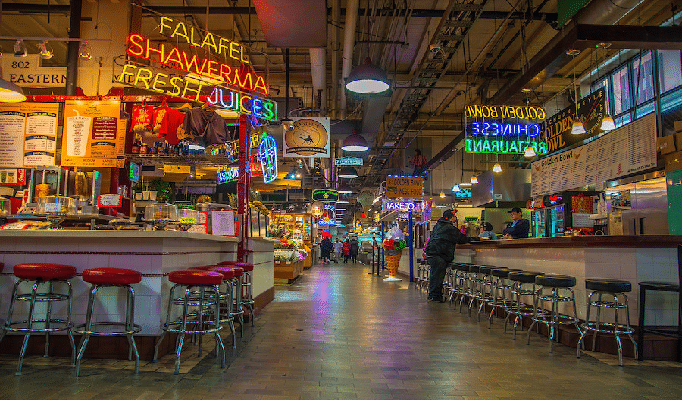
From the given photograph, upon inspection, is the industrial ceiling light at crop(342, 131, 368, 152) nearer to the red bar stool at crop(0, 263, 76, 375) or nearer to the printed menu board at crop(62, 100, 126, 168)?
the printed menu board at crop(62, 100, 126, 168)

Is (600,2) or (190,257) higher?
(600,2)

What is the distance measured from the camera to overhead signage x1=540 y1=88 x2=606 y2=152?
7.41 metres

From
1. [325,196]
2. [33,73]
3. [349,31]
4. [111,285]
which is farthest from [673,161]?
[325,196]

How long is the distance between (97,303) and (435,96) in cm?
1250

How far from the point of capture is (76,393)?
3285 millimetres

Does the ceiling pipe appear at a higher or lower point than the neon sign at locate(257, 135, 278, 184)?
higher

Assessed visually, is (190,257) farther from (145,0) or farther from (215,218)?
(145,0)

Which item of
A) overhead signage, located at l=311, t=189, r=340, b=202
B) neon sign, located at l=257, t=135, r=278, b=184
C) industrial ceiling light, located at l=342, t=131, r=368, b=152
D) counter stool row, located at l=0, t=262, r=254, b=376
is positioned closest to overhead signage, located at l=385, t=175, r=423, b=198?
industrial ceiling light, located at l=342, t=131, r=368, b=152

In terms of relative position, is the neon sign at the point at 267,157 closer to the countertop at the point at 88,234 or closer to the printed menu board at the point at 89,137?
the printed menu board at the point at 89,137

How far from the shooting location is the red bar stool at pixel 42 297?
154 inches

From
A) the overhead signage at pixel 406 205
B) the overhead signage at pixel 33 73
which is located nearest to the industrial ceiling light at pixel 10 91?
the overhead signage at pixel 33 73

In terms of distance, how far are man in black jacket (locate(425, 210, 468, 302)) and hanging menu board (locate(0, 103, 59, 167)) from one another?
6754 mm

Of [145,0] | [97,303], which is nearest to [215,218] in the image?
[97,303]

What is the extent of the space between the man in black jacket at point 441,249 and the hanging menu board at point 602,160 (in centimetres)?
216
